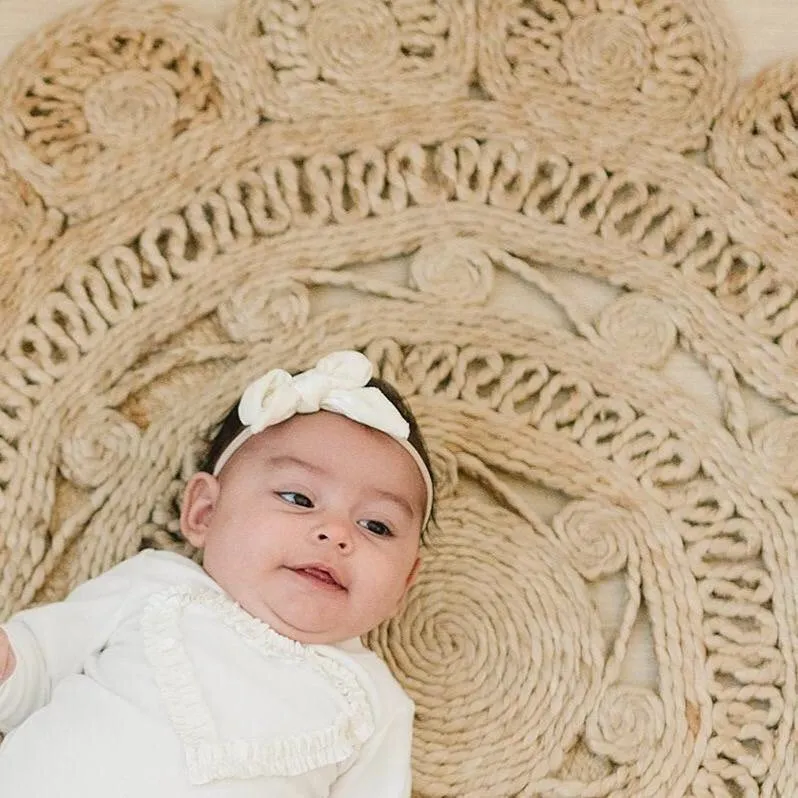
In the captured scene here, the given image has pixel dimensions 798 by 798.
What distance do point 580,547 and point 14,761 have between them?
1.64ft

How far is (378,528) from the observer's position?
105cm

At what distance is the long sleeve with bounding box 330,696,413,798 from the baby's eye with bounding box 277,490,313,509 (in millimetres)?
174

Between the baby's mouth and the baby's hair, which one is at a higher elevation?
the baby's hair

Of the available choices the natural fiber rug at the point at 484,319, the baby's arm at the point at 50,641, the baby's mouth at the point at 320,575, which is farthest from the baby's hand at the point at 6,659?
the baby's mouth at the point at 320,575

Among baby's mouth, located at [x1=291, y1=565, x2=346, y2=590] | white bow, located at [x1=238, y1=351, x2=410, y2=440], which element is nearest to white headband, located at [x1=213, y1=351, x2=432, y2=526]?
white bow, located at [x1=238, y1=351, x2=410, y2=440]

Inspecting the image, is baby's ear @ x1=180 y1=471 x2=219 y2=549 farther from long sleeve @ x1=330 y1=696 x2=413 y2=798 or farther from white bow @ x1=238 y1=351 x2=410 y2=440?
long sleeve @ x1=330 y1=696 x2=413 y2=798

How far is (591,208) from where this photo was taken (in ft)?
4.01

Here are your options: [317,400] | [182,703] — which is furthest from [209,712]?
[317,400]

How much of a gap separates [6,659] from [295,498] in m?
0.24

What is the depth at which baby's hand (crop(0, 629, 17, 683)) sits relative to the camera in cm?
95

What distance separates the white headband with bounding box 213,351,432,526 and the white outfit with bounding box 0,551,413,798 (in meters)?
0.13

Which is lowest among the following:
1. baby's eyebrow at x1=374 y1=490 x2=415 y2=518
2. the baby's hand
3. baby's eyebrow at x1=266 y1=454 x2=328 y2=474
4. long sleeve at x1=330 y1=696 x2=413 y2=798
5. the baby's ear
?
the baby's hand

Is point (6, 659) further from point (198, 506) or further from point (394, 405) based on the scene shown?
point (394, 405)

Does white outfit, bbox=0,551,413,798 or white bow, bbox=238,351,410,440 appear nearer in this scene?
white outfit, bbox=0,551,413,798
